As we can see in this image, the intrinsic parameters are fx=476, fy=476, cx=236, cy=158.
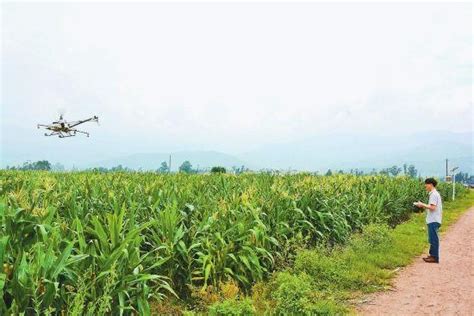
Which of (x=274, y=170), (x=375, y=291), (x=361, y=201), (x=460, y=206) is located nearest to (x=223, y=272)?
(x=375, y=291)

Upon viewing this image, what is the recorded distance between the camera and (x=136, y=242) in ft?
19.3

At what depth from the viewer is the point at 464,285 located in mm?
9312

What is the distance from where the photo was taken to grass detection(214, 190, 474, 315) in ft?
21.6

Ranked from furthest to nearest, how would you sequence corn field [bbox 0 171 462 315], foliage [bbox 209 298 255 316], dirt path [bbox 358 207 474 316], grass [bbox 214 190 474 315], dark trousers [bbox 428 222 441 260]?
dark trousers [bbox 428 222 441 260]
dirt path [bbox 358 207 474 316]
grass [bbox 214 190 474 315]
foliage [bbox 209 298 255 316]
corn field [bbox 0 171 462 315]

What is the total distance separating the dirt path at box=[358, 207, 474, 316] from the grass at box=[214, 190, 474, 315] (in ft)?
0.93

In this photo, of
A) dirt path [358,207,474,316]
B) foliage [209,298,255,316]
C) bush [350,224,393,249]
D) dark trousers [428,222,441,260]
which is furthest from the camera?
bush [350,224,393,249]

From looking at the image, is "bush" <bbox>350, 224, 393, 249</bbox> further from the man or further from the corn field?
the man

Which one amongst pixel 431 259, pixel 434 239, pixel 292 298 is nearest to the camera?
pixel 292 298

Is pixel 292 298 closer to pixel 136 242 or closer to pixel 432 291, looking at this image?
pixel 136 242

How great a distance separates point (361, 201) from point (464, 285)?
609 centimetres

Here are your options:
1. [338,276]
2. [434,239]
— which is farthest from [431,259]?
[338,276]

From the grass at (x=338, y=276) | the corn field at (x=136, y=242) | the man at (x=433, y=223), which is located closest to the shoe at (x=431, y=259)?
the man at (x=433, y=223)

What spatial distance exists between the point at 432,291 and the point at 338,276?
1788 mm

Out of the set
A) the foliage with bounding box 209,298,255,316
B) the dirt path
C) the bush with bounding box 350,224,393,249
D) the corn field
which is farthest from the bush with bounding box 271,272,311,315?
the bush with bounding box 350,224,393,249
